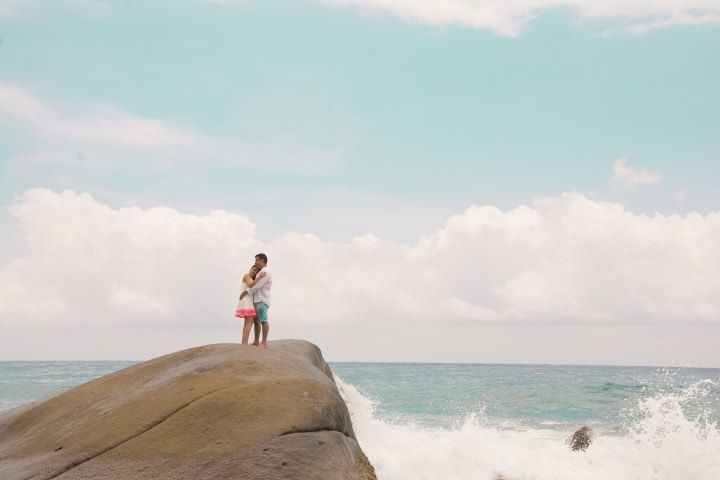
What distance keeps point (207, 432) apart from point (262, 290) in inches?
185

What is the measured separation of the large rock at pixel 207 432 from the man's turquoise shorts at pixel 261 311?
218 cm

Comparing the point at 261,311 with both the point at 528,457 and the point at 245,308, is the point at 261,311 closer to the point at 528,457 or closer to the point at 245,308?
the point at 245,308

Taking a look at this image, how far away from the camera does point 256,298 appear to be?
38.6 feet

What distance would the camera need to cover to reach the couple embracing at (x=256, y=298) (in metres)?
11.6

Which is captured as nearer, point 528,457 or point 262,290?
point 262,290

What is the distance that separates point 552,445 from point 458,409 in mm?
12138

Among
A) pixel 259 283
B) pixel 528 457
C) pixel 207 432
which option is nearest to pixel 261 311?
pixel 259 283

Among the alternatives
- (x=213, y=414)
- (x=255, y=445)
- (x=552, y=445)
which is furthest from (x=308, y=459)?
(x=552, y=445)

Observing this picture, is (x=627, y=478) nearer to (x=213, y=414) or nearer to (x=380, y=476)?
(x=380, y=476)

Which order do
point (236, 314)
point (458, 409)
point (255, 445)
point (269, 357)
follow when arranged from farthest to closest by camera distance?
point (458, 409) → point (236, 314) → point (269, 357) → point (255, 445)

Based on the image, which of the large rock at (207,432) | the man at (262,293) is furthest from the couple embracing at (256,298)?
the large rock at (207,432)

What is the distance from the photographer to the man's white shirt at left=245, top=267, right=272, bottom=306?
38.1ft

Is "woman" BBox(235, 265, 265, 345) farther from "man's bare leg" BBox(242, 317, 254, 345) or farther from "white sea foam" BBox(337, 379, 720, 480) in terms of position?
"white sea foam" BBox(337, 379, 720, 480)

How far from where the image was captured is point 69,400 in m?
9.95
